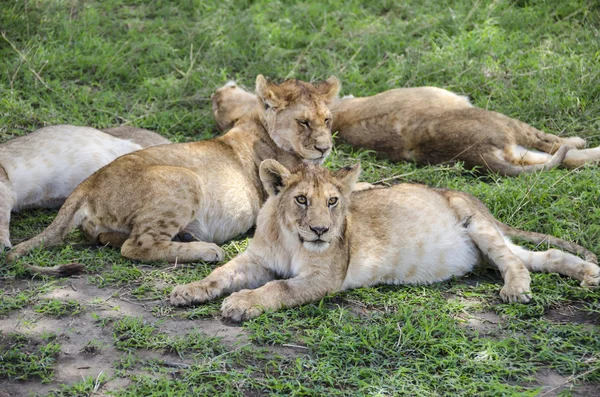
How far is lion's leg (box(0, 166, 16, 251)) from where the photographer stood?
554 centimetres

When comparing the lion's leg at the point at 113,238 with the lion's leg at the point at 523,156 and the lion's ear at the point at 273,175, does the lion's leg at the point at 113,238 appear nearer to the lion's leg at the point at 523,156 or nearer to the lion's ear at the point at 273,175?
the lion's ear at the point at 273,175

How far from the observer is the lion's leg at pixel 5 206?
18.2 ft

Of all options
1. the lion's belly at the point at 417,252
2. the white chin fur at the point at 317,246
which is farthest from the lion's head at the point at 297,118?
the white chin fur at the point at 317,246

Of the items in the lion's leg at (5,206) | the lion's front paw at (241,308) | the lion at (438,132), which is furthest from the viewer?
the lion at (438,132)

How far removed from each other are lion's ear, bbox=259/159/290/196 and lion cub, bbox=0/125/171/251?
2.05 metres

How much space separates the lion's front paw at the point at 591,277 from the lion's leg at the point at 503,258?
31 cm

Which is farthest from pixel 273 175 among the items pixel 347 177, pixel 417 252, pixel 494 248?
pixel 494 248

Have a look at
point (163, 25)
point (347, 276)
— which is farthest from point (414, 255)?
point (163, 25)

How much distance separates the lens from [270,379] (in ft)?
13.0

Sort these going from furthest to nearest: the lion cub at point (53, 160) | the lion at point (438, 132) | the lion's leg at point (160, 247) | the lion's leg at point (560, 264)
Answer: the lion at point (438, 132) → the lion cub at point (53, 160) → the lion's leg at point (160, 247) → the lion's leg at point (560, 264)

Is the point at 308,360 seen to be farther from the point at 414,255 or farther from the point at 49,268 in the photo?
the point at 49,268

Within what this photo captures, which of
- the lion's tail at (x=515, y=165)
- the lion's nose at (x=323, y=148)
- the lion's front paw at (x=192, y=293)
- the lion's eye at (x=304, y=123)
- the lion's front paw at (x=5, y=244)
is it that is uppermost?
the lion's eye at (x=304, y=123)

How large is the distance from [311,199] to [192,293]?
32.1 inches

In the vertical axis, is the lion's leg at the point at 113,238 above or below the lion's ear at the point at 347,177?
below
